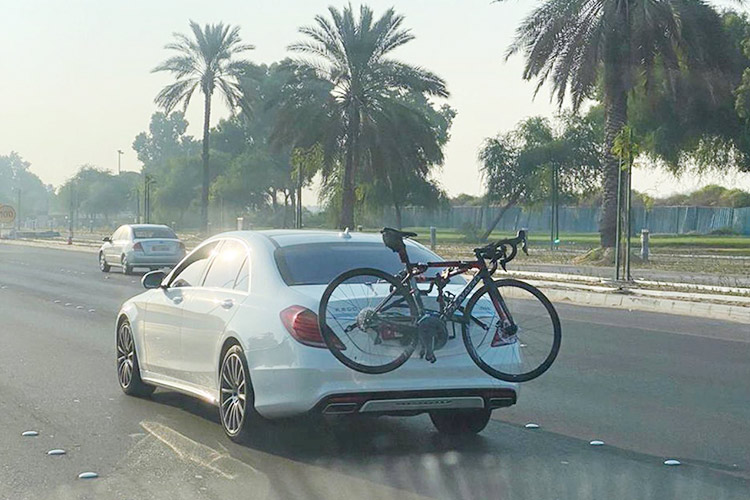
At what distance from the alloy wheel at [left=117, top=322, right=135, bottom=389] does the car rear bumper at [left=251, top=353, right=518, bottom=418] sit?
2.78 meters

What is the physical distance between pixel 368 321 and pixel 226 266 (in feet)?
5.42

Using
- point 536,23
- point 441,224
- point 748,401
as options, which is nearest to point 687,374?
point 748,401

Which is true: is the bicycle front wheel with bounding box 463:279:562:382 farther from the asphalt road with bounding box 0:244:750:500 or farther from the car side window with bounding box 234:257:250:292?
the car side window with bounding box 234:257:250:292

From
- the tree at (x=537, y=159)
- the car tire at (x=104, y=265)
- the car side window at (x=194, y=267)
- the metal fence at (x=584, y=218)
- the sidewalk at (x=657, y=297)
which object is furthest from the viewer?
the metal fence at (x=584, y=218)

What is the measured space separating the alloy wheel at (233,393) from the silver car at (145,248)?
83.9ft

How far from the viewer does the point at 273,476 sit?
7.56 metres

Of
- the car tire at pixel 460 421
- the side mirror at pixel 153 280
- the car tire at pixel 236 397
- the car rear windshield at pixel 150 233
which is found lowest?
the car tire at pixel 460 421

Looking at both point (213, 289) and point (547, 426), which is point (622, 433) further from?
point (213, 289)

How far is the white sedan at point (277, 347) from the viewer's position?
8070mm

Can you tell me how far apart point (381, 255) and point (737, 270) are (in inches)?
977

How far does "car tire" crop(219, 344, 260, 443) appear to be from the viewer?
8.38 metres

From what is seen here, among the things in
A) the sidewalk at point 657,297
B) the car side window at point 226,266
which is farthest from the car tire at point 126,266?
the car side window at point 226,266

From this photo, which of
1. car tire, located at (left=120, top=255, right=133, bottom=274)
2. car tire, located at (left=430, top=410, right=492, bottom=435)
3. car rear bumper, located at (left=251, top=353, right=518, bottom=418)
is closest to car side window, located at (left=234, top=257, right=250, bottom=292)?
car rear bumper, located at (left=251, top=353, right=518, bottom=418)

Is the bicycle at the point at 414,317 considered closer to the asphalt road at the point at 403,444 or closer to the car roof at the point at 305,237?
the asphalt road at the point at 403,444
